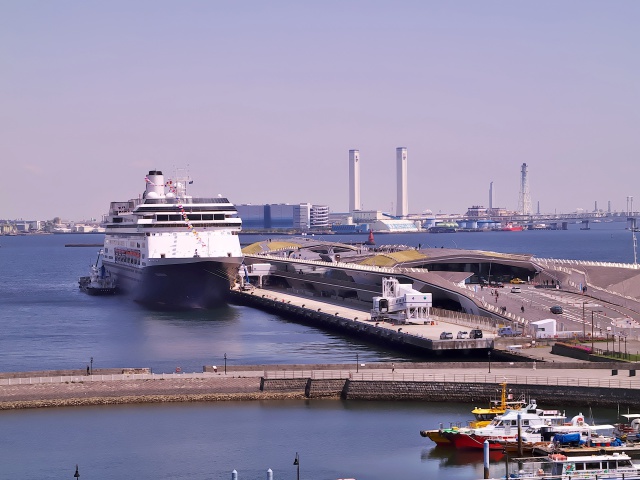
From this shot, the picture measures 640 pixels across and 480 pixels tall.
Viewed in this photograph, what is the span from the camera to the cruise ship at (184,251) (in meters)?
74.6

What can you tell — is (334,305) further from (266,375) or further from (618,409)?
(618,409)

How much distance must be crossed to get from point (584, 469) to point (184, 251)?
50.6m

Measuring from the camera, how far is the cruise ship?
74.6 m

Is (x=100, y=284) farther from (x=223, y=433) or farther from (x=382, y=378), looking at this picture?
(x=223, y=433)

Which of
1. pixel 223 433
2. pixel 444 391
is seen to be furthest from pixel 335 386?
pixel 223 433

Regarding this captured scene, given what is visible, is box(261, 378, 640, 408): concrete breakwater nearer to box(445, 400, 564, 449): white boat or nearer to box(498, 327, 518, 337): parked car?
box(445, 400, 564, 449): white boat

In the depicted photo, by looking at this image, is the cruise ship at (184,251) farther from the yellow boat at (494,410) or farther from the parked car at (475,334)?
the yellow boat at (494,410)

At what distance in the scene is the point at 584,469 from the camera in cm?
2803

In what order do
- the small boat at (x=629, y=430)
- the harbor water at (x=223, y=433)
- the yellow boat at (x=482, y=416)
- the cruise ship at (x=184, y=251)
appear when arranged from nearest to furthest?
the small boat at (x=629, y=430)
the harbor water at (x=223, y=433)
the yellow boat at (x=482, y=416)
the cruise ship at (x=184, y=251)

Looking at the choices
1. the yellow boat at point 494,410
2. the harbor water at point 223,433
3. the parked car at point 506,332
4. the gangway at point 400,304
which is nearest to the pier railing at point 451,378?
the harbor water at point 223,433

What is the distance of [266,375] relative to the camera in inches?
1591

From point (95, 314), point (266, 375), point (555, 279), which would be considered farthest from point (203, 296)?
point (266, 375)

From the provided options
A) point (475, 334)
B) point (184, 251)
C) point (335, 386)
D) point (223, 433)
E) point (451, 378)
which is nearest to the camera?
point (223, 433)

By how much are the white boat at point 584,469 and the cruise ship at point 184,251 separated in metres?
47.4
